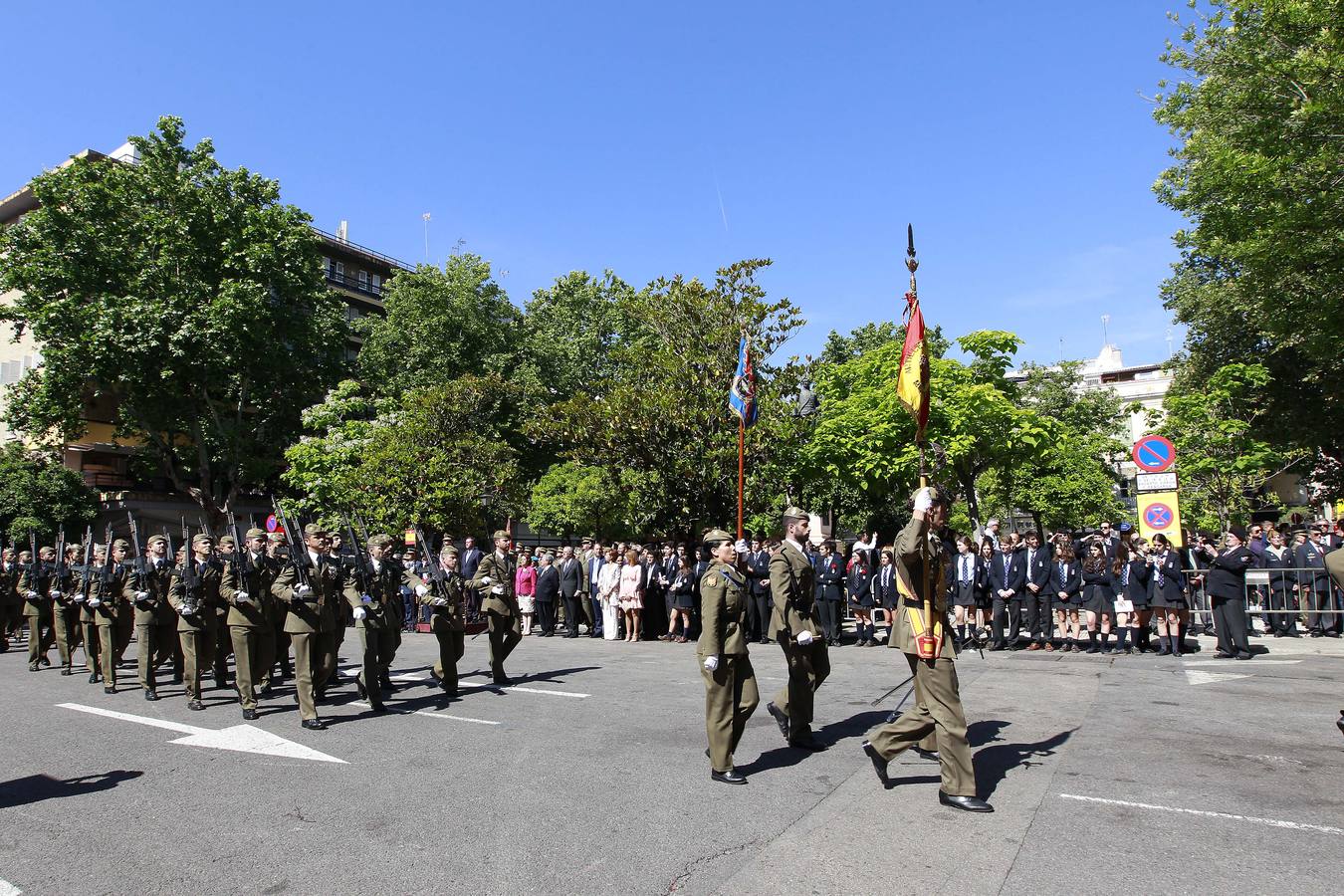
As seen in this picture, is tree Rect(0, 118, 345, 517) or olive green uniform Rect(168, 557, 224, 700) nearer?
olive green uniform Rect(168, 557, 224, 700)

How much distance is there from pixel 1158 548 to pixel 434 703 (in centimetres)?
1069

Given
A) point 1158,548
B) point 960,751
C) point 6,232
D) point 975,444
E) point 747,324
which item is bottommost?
point 960,751

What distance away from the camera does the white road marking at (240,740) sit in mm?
7692

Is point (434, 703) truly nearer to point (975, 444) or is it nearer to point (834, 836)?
point (834, 836)

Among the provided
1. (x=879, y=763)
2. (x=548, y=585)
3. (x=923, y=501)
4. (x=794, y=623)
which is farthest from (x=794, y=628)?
(x=548, y=585)

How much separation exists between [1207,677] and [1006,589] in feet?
11.8

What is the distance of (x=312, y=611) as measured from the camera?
30.6 feet

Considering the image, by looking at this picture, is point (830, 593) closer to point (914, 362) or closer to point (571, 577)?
point (571, 577)

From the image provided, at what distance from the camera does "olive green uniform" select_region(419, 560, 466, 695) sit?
10.4m

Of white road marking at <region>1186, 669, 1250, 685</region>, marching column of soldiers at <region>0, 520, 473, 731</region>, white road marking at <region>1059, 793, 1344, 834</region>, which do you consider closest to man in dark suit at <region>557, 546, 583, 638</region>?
marching column of soldiers at <region>0, 520, 473, 731</region>

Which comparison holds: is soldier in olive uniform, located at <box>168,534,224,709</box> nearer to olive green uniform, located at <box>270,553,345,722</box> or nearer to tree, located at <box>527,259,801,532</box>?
olive green uniform, located at <box>270,553,345,722</box>

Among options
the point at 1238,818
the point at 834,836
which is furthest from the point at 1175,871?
the point at 834,836

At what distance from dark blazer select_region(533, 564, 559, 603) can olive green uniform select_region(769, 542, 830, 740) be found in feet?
41.7

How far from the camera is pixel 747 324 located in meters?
22.8
